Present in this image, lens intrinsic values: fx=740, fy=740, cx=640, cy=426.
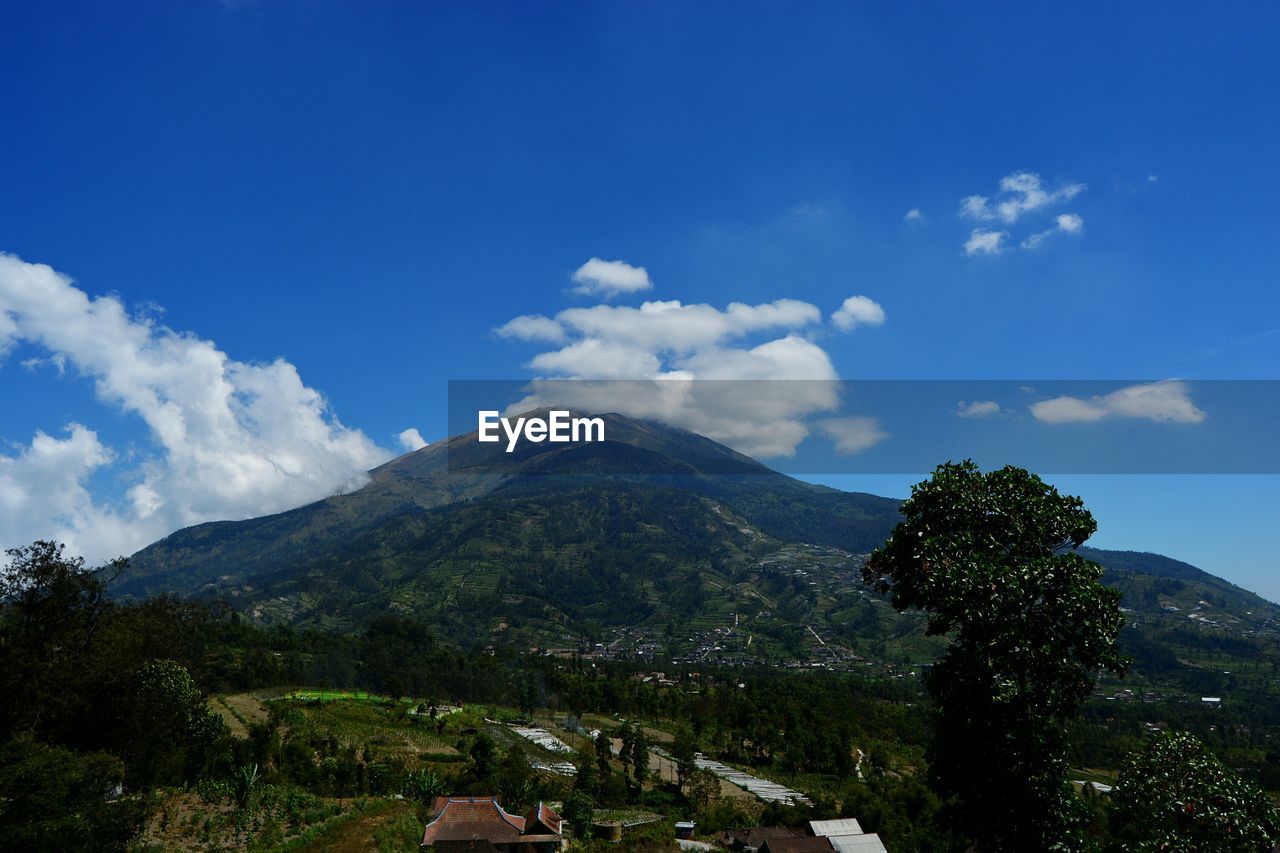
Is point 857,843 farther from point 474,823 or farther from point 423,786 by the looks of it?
point 423,786

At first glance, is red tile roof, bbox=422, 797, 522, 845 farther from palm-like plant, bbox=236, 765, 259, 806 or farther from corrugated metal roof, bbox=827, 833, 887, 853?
corrugated metal roof, bbox=827, 833, 887, 853

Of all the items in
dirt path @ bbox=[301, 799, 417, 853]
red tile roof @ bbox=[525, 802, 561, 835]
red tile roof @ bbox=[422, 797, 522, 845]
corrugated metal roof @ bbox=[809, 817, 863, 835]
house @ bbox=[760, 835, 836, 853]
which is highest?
dirt path @ bbox=[301, 799, 417, 853]

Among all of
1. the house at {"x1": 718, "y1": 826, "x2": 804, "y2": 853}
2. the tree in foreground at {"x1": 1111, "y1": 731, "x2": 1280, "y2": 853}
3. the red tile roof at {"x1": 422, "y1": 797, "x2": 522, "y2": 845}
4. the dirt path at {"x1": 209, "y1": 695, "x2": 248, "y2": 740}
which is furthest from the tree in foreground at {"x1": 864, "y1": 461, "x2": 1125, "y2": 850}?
the dirt path at {"x1": 209, "y1": 695, "x2": 248, "y2": 740}

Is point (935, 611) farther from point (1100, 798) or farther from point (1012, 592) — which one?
point (1100, 798)

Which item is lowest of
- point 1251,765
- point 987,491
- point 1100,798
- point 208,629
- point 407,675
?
point 1251,765

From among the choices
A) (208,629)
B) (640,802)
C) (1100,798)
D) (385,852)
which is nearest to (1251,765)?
(1100,798)

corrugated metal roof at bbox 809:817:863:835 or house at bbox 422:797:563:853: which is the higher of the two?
house at bbox 422:797:563:853

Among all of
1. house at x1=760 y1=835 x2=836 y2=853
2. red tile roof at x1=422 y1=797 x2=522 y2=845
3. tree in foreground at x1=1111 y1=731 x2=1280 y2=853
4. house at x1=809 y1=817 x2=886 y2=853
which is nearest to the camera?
tree in foreground at x1=1111 y1=731 x2=1280 y2=853
